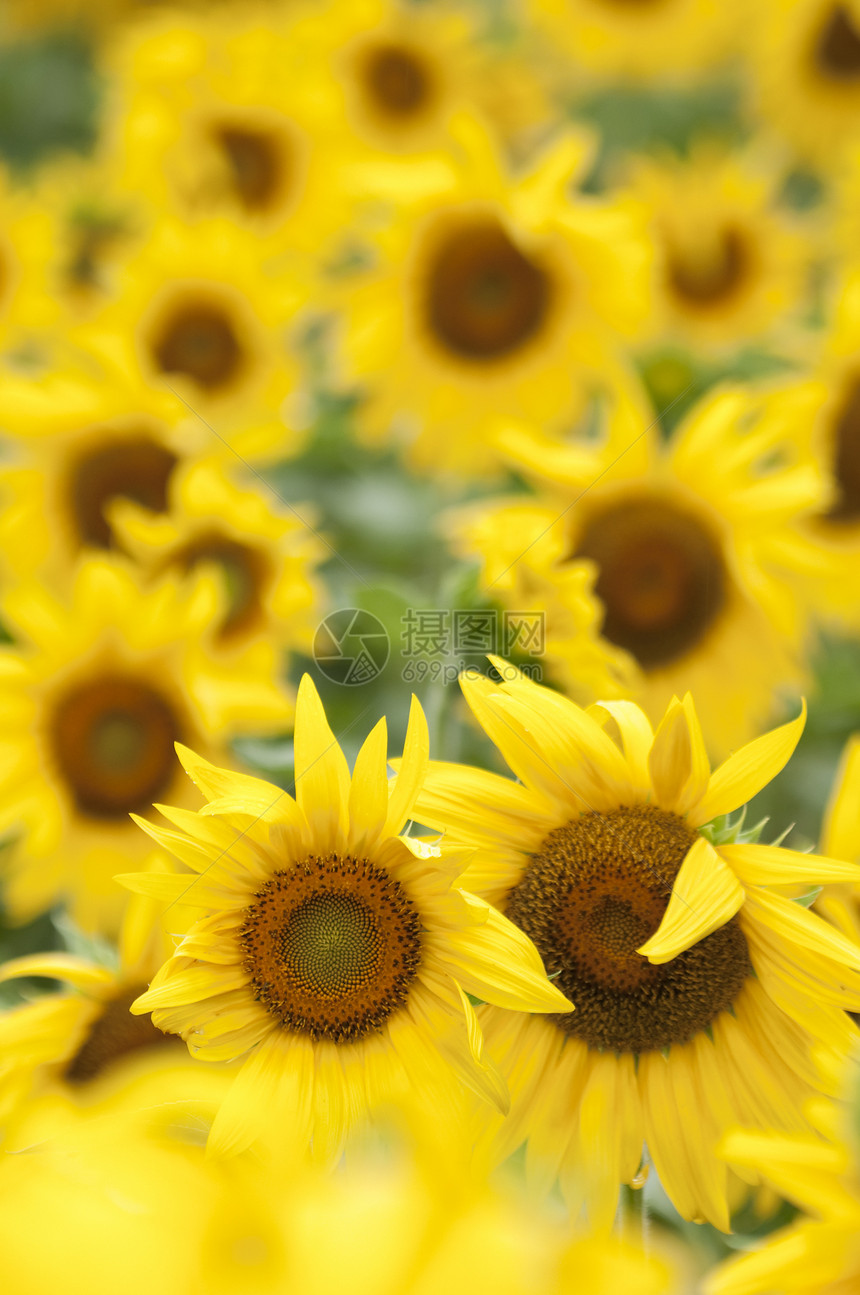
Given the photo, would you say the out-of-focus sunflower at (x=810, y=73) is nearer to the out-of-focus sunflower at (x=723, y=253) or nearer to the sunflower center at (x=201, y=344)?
the out-of-focus sunflower at (x=723, y=253)

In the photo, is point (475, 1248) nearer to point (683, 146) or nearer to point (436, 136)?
point (436, 136)

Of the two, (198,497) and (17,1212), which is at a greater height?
(17,1212)

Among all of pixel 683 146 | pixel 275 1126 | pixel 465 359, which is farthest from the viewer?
pixel 683 146

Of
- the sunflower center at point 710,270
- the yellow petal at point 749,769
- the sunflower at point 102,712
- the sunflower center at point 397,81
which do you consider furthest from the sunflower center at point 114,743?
the sunflower center at point 397,81

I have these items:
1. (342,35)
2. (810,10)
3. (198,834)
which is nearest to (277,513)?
(198,834)

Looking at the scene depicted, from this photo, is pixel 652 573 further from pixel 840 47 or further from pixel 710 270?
pixel 840 47

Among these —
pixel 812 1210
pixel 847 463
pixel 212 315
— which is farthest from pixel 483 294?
pixel 812 1210
